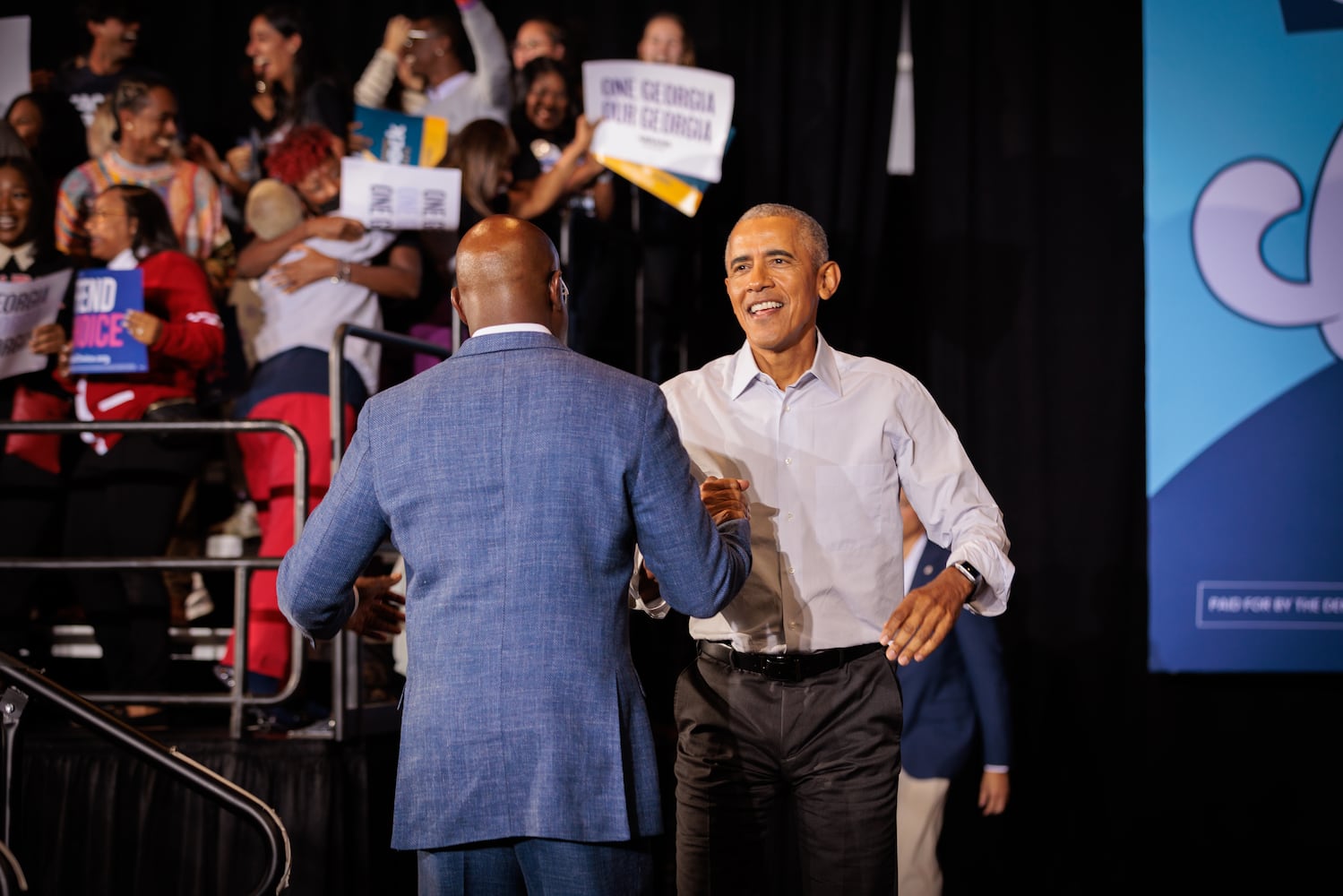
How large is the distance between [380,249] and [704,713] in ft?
8.55

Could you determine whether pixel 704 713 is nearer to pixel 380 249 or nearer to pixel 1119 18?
pixel 380 249

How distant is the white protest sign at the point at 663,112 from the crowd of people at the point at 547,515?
0.42ft

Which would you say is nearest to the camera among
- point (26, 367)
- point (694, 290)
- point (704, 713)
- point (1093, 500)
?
point (704, 713)

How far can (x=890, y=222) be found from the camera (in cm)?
495

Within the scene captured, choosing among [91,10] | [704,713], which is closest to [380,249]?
[91,10]

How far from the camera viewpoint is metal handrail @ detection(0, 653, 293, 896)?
2238 mm

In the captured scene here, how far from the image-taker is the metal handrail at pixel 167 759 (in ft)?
7.34

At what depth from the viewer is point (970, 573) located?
2.32m

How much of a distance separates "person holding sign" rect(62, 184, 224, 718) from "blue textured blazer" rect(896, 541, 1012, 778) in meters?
2.42

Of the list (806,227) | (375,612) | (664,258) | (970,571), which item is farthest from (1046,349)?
(375,612)

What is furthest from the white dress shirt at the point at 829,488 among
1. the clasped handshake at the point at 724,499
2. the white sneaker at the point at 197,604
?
the white sneaker at the point at 197,604

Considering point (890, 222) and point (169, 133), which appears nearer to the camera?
point (169, 133)

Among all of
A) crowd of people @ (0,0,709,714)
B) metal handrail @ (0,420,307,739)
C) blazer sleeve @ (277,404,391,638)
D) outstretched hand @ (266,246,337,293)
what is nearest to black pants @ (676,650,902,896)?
blazer sleeve @ (277,404,391,638)

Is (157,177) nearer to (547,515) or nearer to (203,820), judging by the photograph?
(203,820)
